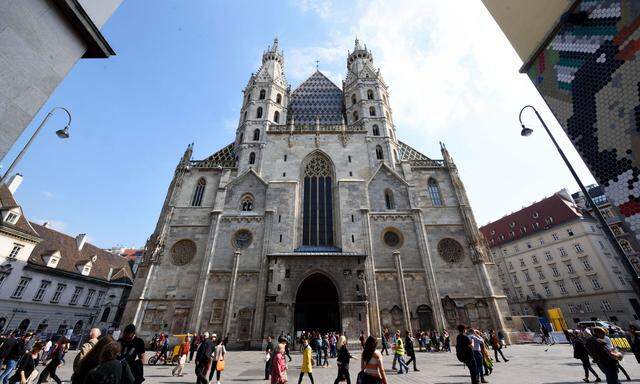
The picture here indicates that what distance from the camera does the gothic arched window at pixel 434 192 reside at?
78.0ft

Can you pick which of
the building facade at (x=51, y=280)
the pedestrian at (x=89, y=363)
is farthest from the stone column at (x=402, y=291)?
the building facade at (x=51, y=280)

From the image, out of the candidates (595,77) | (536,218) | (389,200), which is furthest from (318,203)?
(536,218)

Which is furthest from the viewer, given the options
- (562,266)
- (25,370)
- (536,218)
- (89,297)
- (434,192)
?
Result: (536,218)


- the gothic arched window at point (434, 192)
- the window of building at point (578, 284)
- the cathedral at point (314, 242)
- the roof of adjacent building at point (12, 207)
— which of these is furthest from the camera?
the window of building at point (578, 284)

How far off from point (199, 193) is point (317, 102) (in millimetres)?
18009

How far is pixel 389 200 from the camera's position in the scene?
944 inches

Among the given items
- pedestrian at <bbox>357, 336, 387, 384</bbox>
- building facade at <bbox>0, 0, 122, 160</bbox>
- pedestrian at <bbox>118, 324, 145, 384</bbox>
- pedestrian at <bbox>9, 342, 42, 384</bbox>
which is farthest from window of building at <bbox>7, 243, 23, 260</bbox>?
pedestrian at <bbox>357, 336, 387, 384</bbox>

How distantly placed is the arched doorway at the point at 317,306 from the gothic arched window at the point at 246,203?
7.88 metres

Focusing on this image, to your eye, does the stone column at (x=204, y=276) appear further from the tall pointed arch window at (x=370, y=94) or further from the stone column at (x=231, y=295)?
the tall pointed arch window at (x=370, y=94)

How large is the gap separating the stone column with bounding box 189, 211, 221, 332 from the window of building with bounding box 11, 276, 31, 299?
54.3 feet

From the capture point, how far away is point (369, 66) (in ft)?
108

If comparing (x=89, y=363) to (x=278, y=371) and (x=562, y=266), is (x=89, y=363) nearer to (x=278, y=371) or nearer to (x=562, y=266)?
(x=278, y=371)

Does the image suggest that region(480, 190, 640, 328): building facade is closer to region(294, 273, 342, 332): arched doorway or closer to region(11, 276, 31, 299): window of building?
region(294, 273, 342, 332): arched doorway

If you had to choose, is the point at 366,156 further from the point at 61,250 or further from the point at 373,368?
the point at 61,250
